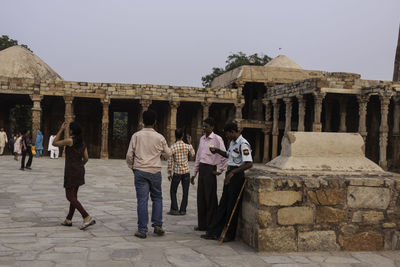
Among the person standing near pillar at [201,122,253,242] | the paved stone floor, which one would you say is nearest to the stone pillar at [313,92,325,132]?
the paved stone floor

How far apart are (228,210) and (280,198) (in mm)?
729

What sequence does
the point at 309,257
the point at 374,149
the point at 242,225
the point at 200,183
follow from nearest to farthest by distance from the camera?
1. the point at 309,257
2. the point at 242,225
3. the point at 200,183
4. the point at 374,149

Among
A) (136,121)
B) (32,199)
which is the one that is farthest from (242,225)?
(136,121)

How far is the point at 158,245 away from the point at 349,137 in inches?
104

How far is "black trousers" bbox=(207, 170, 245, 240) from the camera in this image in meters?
4.76

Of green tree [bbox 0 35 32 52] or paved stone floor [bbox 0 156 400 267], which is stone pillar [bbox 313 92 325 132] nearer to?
paved stone floor [bbox 0 156 400 267]

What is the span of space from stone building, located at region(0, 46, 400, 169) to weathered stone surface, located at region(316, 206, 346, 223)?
16303 mm

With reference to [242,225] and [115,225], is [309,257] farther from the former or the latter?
[115,225]

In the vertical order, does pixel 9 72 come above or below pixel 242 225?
above

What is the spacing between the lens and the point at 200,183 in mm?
5293

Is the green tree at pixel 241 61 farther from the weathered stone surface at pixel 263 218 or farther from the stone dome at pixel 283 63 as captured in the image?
the weathered stone surface at pixel 263 218

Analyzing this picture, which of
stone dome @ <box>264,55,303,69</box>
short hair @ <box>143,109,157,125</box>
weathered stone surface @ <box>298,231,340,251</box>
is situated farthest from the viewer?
stone dome @ <box>264,55,303,69</box>

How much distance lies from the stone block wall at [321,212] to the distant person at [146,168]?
1.08 metres

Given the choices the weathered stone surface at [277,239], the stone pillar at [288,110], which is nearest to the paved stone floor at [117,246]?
the weathered stone surface at [277,239]
